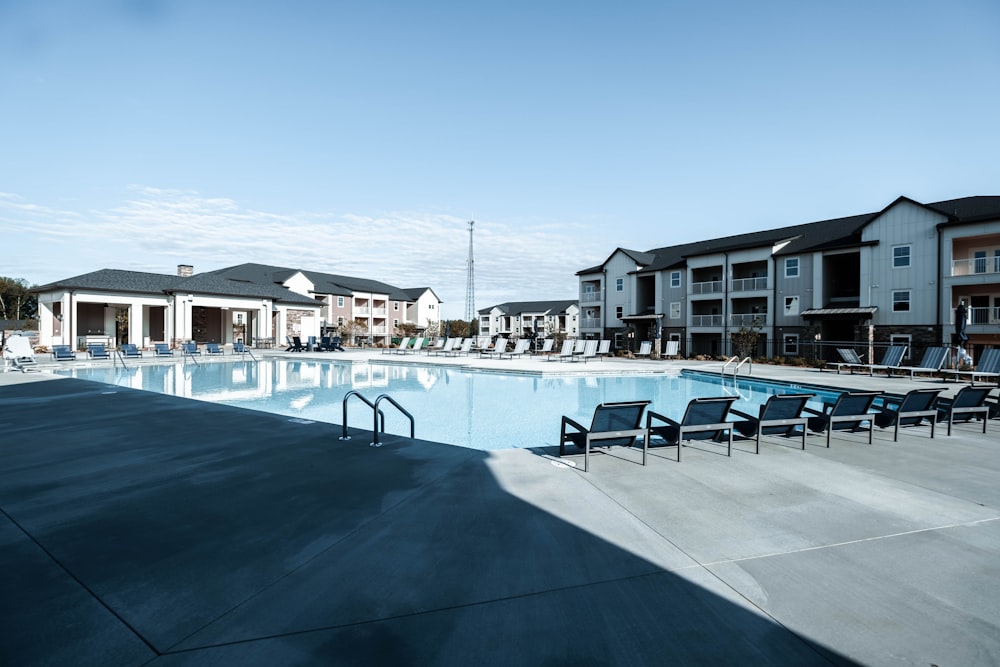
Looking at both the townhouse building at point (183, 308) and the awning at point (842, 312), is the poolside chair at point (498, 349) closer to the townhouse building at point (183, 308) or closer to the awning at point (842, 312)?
the townhouse building at point (183, 308)

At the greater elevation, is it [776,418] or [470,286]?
[470,286]

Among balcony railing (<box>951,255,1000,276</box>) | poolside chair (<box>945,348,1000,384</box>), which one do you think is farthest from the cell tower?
poolside chair (<box>945,348,1000,384</box>)

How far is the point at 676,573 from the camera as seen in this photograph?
10.4ft

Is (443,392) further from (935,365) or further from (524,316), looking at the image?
(524,316)

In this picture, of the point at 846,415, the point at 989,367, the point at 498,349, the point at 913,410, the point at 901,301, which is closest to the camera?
the point at 846,415

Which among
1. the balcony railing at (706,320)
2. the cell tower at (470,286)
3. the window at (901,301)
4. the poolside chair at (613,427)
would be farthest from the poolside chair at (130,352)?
the window at (901,301)

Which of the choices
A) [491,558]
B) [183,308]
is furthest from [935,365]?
[183,308]

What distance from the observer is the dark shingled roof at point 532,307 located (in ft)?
237

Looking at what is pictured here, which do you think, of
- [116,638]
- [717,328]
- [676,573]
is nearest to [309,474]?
[116,638]

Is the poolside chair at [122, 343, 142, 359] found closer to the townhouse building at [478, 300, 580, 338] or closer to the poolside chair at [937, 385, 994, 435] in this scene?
the poolside chair at [937, 385, 994, 435]

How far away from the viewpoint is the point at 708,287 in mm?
33031

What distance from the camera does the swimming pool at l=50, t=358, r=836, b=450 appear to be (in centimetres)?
1058

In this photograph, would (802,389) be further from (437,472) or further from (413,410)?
(437,472)

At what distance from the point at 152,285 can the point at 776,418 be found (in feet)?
117
